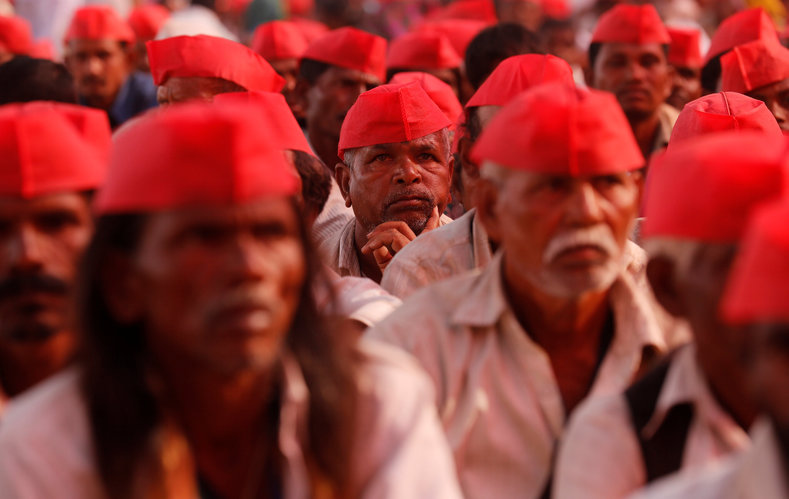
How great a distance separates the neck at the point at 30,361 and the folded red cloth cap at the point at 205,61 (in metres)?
3.73

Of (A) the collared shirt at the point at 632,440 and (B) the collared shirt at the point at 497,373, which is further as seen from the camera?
(B) the collared shirt at the point at 497,373

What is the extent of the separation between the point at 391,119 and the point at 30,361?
276cm

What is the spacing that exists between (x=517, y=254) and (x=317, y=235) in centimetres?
276

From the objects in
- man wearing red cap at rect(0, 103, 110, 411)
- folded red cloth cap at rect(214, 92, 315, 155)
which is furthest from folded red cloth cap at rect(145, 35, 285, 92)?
man wearing red cap at rect(0, 103, 110, 411)

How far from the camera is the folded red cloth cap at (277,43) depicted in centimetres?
995

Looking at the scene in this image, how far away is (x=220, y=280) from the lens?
9.89 ft

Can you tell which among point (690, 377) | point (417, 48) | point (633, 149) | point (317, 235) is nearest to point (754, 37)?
point (417, 48)

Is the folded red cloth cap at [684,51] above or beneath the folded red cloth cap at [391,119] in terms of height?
beneath

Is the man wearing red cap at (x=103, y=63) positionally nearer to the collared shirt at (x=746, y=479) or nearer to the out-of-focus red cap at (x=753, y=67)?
the out-of-focus red cap at (x=753, y=67)

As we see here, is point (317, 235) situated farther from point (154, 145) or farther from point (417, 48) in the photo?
point (154, 145)

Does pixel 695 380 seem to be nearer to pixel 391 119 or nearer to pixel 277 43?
pixel 391 119

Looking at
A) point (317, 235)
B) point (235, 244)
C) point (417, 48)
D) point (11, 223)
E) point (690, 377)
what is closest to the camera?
point (235, 244)

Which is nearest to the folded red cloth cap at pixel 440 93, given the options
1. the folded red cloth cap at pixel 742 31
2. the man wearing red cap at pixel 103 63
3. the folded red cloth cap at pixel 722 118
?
the folded red cloth cap at pixel 722 118

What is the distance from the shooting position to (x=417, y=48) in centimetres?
940
